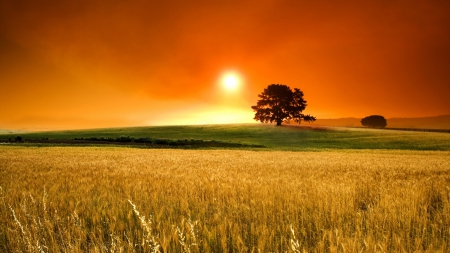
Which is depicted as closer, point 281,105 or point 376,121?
point 281,105

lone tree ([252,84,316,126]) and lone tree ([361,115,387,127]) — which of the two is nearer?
lone tree ([252,84,316,126])

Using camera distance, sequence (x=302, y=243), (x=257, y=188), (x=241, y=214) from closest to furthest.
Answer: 1. (x=302, y=243)
2. (x=241, y=214)
3. (x=257, y=188)

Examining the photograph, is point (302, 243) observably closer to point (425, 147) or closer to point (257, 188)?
point (257, 188)

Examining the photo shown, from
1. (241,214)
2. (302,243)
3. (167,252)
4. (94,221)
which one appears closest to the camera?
(167,252)

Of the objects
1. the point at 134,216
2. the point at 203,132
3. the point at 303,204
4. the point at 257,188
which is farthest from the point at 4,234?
the point at 203,132

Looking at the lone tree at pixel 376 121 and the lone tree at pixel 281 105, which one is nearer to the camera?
the lone tree at pixel 281 105

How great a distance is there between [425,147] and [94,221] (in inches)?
2206

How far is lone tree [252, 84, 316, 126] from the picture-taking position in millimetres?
87125

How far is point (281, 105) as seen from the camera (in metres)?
87.4

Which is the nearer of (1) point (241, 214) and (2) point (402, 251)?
(2) point (402, 251)

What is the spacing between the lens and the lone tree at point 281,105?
87.1 m

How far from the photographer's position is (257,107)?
88.4 meters

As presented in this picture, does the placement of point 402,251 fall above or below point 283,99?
below

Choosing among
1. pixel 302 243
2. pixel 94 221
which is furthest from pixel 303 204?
pixel 94 221
